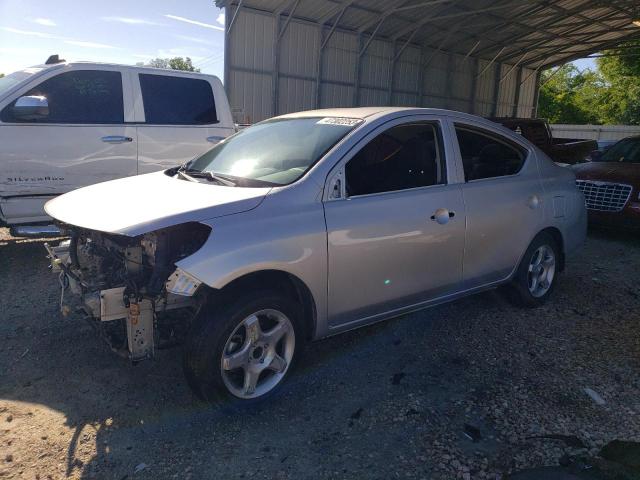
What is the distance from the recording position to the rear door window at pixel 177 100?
612 centimetres

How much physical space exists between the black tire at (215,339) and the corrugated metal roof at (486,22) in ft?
48.9

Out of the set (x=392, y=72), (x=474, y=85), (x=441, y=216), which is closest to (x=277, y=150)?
(x=441, y=216)

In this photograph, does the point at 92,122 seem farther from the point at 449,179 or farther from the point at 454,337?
the point at 454,337

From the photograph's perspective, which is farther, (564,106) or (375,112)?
(564,106)

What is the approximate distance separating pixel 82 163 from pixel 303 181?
363 cm

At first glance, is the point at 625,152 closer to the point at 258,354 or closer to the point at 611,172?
the point at 611,172

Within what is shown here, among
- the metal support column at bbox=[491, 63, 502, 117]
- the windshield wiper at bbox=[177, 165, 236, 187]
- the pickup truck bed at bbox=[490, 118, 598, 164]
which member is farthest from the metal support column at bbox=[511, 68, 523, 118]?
the windshield wiper at bbox=[177, 165, 236, 187]

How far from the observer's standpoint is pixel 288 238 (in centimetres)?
293

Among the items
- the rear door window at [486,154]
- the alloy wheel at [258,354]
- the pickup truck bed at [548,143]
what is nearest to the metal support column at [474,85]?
the pickup truck bed at [548,143]

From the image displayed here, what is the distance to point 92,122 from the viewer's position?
5.71 metres

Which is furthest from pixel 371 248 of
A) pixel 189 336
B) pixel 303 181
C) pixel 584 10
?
pixel 584 10

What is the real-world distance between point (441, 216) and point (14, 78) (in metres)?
4.87

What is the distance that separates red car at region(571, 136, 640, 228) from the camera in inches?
290

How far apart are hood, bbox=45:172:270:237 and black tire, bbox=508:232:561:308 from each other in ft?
8.68
